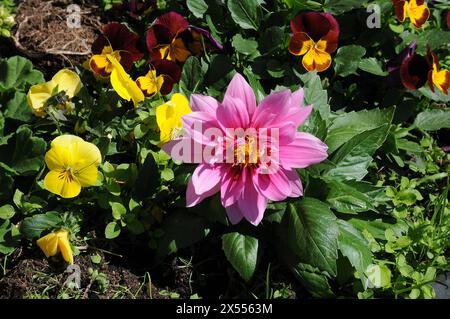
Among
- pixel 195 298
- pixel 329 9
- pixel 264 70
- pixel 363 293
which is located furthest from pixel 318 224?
pixel 329 9

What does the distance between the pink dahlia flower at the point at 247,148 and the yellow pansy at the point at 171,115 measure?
342mm

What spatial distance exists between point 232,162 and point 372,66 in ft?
3.90

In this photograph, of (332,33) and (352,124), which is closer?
(352,124)

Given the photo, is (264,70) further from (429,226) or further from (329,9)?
(429,226)

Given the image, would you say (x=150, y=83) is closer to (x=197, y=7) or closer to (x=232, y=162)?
(x=197, y=7)

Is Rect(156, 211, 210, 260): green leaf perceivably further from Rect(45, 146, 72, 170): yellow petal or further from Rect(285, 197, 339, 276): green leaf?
Rect(45, 146, 72, 170): yellow petal

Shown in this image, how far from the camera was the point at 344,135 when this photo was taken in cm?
247

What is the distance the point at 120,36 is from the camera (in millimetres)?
2695

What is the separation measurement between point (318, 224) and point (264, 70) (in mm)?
921

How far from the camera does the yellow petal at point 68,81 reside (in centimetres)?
255

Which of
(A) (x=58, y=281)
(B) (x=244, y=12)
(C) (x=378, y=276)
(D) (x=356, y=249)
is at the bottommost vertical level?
(A) (x=58, y=281)

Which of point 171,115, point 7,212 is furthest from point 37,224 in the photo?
point 171,115

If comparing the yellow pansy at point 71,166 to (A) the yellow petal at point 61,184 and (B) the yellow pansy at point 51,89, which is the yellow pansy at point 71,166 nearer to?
(A) the yellow petal at point 61,184
